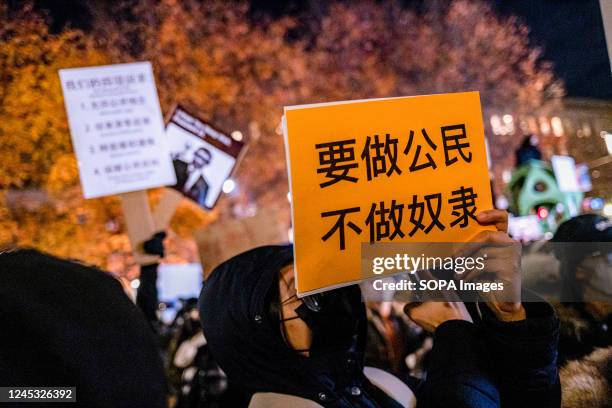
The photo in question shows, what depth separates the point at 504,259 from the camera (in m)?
1.34

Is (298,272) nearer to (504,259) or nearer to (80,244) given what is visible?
(504,259)

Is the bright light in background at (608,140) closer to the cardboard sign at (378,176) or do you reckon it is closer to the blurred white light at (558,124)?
the cardboard sign at (378,176)

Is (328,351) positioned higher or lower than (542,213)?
lower

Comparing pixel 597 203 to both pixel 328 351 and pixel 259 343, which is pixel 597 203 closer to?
pixel 328 351

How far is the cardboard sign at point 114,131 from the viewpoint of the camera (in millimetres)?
3273

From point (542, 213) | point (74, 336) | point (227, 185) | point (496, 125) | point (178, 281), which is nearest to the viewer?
point (74, 336)

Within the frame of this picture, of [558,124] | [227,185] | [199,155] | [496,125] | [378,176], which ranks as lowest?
[378,176]

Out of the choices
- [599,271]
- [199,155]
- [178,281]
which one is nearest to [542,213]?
[599,271]

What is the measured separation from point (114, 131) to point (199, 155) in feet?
2.09

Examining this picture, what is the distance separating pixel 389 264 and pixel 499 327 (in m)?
0.35

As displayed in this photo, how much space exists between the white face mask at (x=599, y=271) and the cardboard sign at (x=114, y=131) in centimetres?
251

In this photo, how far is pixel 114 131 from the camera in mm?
3355

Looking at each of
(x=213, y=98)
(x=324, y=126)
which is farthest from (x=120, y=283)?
(x=213, y=98)

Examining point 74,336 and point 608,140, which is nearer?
point 74,336
